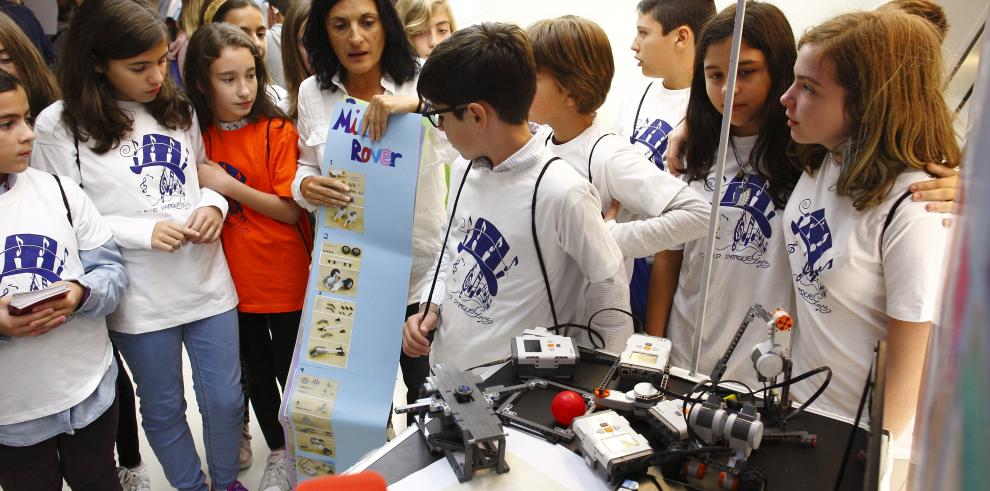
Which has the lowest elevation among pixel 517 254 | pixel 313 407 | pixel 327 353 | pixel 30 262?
pixel 313 407

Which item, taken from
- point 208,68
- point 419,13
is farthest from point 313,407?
point 419,13

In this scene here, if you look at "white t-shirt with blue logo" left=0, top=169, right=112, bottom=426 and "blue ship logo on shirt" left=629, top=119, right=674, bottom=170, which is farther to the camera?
"blue ship logo on shirt" left=629, top=119, right=674, bottom=170

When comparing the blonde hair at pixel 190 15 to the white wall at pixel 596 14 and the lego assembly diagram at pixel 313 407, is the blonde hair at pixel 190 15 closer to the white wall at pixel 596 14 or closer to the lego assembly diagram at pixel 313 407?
the white wall at pixel 596 14

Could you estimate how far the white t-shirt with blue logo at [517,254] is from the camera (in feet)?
4.31

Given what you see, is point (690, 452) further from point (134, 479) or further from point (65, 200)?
point (134, 479)

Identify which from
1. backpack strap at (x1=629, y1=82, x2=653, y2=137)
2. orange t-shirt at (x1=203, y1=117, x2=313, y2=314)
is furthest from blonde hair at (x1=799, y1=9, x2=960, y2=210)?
orange t-shirt at (x1=203, y1=117, x2=313, y2=314)

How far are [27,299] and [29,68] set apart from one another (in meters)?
0.80

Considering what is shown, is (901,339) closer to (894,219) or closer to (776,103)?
(894,219)

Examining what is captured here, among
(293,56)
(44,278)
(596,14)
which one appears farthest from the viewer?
(596,14)

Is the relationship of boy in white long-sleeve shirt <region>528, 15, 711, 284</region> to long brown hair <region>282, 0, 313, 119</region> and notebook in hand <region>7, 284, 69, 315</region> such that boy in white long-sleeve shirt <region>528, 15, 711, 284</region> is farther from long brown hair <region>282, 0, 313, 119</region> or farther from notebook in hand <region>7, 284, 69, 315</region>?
notebook in hand <region>7, 284, 69, 315</region>

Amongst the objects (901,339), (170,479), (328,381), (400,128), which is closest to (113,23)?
(400,128)

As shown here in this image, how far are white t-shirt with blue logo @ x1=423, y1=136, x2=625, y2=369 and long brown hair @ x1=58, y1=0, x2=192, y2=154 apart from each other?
929mm

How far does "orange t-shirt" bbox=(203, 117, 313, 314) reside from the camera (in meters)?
1.87

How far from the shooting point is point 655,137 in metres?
2.04
